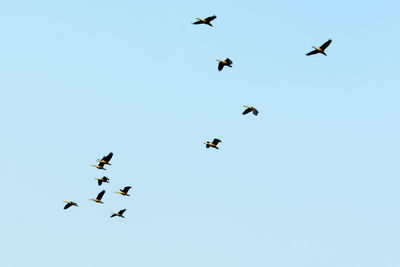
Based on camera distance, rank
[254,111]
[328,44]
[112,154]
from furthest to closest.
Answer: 1. [112,154]
2. [254,111]
3. [328,44]

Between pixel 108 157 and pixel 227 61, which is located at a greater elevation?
pixel 227 61

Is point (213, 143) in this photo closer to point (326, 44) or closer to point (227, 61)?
point (227, 61)

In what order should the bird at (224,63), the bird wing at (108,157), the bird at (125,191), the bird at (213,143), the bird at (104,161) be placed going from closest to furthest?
the bird at (224,63)
the bird at (213,143)
the bird at (104,161)
the bird wing at (108,157)
the bird at (125,191)

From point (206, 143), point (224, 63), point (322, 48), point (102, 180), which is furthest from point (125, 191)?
point (322, 48)

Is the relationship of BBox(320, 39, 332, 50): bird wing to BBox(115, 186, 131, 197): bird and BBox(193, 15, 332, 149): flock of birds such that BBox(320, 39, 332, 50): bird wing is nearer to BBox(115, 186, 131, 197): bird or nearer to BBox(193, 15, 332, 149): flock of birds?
BBox(193, 15, 332, 149): flock of birds

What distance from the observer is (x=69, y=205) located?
148625 mm

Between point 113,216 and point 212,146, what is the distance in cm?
2711

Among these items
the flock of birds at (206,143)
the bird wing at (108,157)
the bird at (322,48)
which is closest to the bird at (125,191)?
the flock of birds at (206,143)

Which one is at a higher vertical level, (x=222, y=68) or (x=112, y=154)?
(x=222, y=68)

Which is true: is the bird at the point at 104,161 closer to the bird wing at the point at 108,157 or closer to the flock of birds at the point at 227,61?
the bird wing at the point at 108,157

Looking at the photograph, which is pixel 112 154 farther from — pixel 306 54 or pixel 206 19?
pixel 306 54

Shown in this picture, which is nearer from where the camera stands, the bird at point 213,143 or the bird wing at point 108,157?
the bird at point 213,143

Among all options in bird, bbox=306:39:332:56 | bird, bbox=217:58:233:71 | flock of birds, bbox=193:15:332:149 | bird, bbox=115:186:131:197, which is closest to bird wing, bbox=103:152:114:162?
bird, bbox=115:186:131:197

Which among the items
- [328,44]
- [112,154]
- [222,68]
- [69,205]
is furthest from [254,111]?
[69,205]
